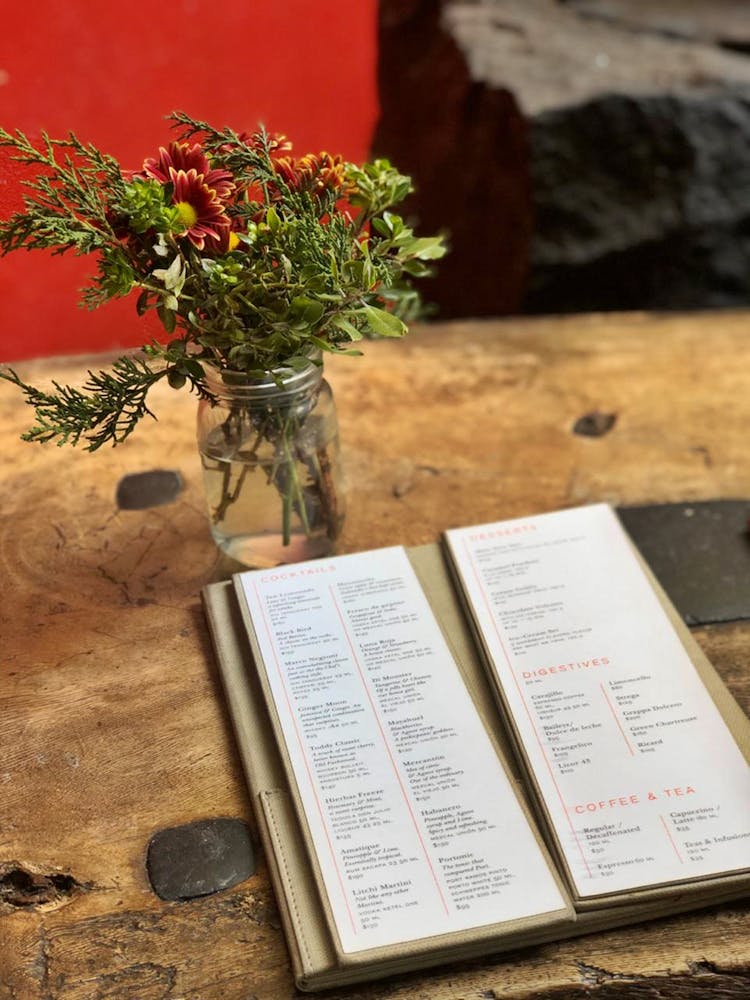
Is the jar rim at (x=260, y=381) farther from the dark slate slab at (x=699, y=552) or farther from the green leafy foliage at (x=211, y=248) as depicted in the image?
the dark slate slab at (x=699, y=552)

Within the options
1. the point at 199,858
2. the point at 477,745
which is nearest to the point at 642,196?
the point at 477,745

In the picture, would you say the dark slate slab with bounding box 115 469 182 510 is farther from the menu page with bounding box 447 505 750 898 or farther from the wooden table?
the menu page with bounding box 447 505 750 898

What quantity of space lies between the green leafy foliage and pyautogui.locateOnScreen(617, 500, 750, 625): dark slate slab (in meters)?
0.42

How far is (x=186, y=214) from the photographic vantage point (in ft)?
2.72

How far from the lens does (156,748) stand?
36.4 inches

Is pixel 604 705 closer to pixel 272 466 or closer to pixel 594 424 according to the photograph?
pixel 272 466

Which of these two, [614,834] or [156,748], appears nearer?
[614,834]

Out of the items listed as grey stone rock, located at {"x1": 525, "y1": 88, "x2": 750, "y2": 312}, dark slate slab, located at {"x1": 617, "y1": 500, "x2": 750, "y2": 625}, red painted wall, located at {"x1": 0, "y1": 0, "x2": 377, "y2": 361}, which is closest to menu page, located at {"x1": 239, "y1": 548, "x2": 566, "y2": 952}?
dark slate slab, located at {"x1": 617, "y1": 500, "x2": 750, "y2": 625}

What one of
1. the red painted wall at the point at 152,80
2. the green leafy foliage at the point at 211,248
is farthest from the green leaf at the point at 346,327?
the red painted wall at the point at 152,80

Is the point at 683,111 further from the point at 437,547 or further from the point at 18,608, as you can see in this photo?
the point at 18,608

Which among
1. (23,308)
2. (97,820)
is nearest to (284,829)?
(97,820)

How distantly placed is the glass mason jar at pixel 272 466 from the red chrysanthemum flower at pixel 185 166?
153 mm

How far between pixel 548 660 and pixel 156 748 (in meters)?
0.34

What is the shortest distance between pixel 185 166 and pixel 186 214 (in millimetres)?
47
